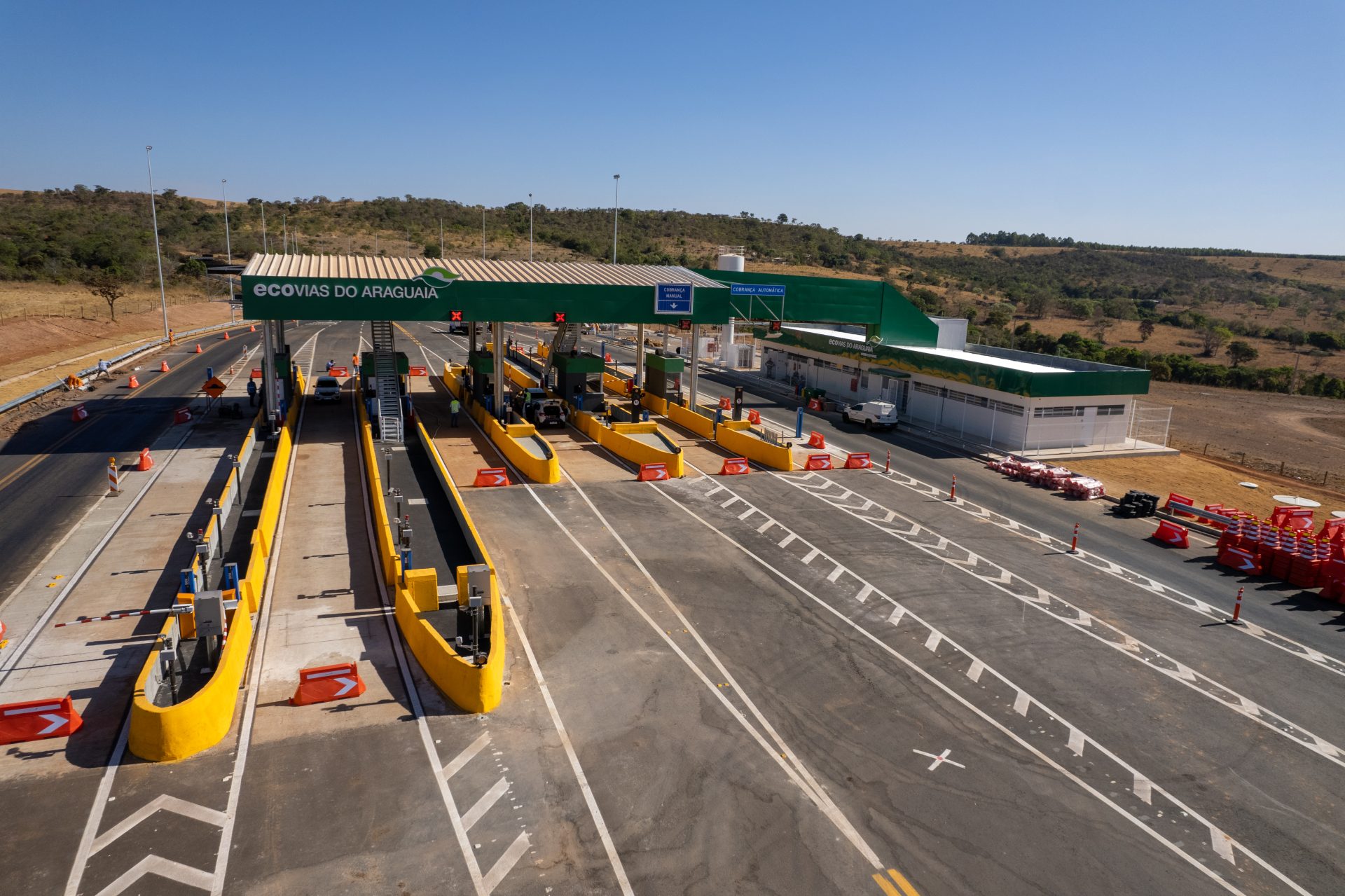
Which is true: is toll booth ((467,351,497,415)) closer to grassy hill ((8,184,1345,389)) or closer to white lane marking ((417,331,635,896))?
white lane marking ((417,331,635,896))

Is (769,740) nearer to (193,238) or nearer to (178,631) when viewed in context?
(178,631)

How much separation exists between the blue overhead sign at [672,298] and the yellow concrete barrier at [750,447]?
20.3 ft

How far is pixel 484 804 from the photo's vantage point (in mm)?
12008

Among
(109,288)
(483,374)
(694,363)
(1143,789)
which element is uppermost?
(109,288)

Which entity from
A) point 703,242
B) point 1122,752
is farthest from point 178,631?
point 703,242

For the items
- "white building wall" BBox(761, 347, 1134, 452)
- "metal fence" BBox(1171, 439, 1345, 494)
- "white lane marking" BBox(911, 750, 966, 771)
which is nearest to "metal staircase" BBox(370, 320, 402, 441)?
"white lane marking" BBox(911, 750, 966, 771)

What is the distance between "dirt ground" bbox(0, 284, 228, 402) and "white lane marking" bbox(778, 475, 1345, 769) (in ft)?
149

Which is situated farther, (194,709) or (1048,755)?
(1048,755)

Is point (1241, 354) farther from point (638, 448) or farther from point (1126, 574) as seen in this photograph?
point (638, 448)

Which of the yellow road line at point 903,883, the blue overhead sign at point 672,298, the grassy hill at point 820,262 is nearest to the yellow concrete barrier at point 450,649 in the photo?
the yellow road line at point 903,883

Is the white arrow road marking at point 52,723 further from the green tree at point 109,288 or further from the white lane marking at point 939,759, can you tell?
the green tree at point 109,288

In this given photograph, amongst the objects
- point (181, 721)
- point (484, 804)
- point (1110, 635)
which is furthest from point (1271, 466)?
point (181, 721)

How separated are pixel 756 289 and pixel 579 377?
10560 mm

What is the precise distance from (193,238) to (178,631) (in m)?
134
